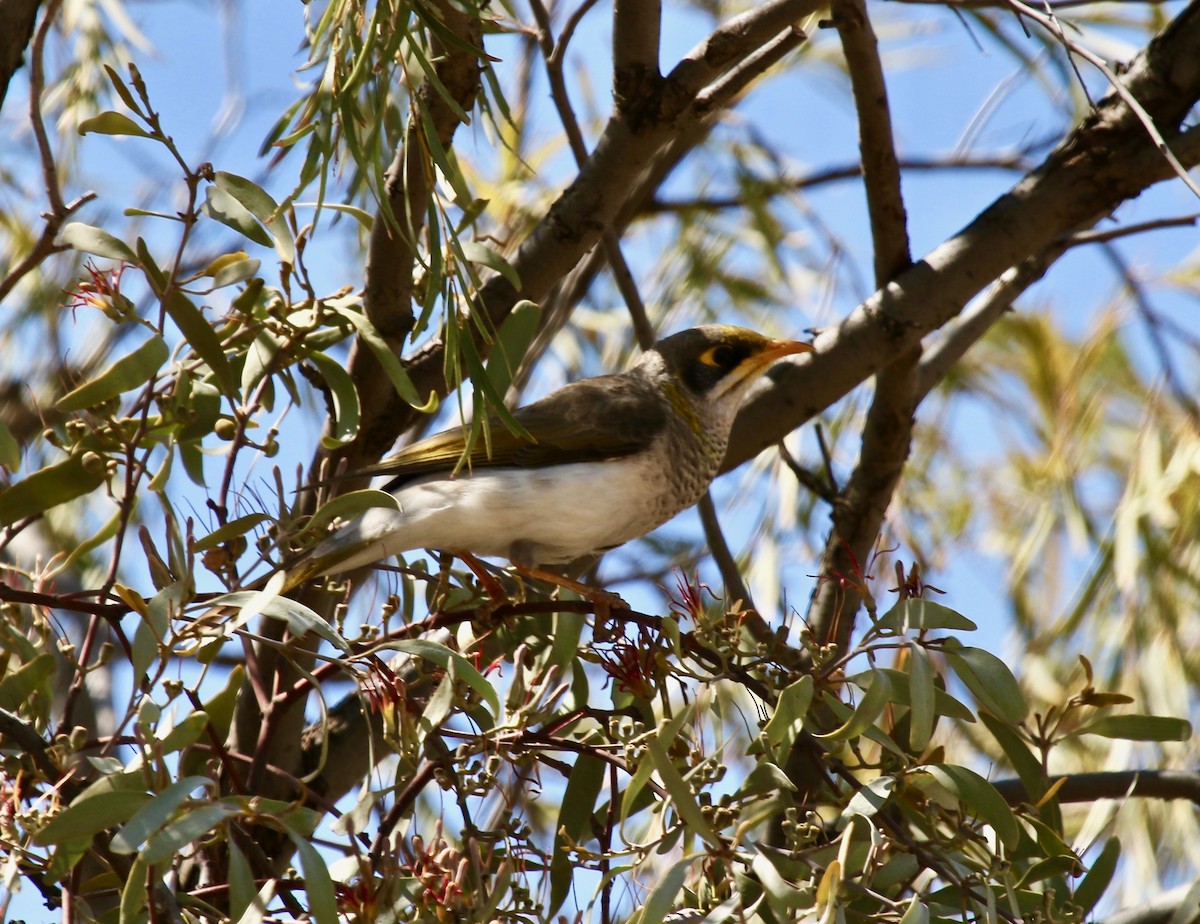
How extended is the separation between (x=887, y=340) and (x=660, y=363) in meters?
1.06

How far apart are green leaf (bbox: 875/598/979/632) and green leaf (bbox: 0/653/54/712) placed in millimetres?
1384

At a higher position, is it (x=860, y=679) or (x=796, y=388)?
(x=796, y=388)

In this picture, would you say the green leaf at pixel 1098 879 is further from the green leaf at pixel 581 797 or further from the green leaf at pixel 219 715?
the green leaf at pixel 219 715

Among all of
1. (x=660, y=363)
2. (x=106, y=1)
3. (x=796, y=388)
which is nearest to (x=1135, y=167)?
(x=796, y=388)

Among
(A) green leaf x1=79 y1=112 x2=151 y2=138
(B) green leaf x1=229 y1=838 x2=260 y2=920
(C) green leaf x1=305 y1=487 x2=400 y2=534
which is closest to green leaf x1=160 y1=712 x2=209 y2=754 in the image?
(B) green leaf x1=229 y1=838 x2=260 y2=920

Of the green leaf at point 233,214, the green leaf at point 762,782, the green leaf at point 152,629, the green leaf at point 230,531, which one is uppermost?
the green leaf at point 233,214

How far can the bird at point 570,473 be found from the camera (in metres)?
3.51

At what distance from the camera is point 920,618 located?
2.11 m

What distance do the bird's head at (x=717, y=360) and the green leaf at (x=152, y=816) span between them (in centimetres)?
279

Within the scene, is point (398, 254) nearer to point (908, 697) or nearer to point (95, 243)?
point (95, 243)

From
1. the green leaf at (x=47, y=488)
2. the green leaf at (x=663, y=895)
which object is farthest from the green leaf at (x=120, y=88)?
the green leaf at (x=663, y=895)

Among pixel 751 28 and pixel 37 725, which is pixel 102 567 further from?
pixel 751 28

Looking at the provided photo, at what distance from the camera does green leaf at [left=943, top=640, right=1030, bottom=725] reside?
2.10m

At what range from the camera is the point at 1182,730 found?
2242 mm
